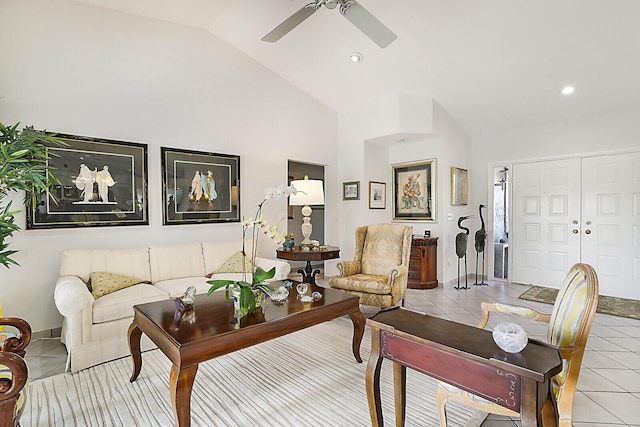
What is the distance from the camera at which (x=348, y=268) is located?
12.9 feet

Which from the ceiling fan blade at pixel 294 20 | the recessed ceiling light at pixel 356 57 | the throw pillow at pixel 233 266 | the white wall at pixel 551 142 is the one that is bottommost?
the throw pillow at pixel 233 266

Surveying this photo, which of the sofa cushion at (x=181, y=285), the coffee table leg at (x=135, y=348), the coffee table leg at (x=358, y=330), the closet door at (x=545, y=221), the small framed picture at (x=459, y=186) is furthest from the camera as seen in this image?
the small framed picture at (x=459, y=186)

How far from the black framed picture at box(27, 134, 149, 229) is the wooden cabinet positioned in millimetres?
3908

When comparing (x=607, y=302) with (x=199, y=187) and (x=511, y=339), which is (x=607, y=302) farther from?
(x=199, y=187)

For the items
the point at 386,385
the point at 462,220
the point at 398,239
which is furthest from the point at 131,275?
the point at 462,220

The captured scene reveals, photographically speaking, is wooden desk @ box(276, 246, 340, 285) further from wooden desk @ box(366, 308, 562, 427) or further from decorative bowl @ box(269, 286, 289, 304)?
wooden desk @ box(366, 308, 562, 427)

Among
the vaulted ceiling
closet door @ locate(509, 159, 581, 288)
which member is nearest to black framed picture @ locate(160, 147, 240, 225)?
the vaulted ceiling

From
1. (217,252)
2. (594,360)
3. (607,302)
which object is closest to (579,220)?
(607,302)

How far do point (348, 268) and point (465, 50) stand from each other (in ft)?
9.56

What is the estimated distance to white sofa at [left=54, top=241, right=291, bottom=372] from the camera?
2504mm

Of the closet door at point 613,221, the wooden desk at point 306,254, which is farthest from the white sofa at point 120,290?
the closet door at point 613,221

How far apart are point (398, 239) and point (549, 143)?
3.16 meters

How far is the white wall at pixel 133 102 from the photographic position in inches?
121

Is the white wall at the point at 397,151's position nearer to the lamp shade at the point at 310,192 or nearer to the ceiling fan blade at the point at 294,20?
the lamp shade at the point at 310,192
